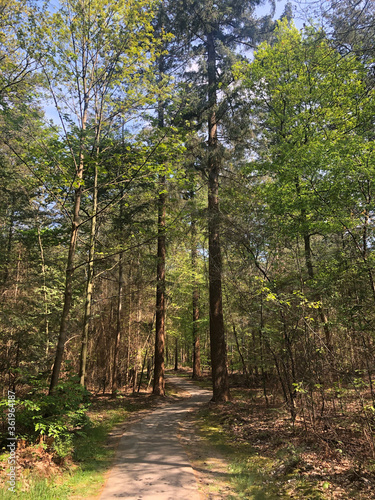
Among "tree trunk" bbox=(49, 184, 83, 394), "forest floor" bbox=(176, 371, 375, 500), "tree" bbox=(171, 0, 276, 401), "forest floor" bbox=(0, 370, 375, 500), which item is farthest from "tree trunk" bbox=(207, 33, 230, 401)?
"tree trunk" bbox=(49, 184, 83, 394)

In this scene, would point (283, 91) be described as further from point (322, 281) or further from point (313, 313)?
point (313, 313)

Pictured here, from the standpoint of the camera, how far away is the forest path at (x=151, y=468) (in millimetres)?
4301

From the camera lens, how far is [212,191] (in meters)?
11.0

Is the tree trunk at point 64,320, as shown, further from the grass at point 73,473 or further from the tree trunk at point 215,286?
the tree trunk at point 215,286

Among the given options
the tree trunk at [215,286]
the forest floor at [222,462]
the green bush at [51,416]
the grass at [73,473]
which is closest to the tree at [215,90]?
the tree trunk at [215,286]

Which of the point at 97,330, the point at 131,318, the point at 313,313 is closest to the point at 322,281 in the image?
the point at 313,313

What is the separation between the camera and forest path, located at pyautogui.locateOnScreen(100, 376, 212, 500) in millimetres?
4301

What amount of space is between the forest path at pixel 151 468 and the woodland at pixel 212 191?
122cm

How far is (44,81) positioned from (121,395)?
41.2 ft

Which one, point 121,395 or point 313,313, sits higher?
point 313,313

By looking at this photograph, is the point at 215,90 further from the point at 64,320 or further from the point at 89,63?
the point at 64,320

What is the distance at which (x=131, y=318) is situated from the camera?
15.3 metres

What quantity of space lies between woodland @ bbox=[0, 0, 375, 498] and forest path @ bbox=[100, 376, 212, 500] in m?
1.22

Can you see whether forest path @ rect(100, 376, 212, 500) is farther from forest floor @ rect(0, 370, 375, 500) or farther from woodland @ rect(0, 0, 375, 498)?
woodland @ rect(0, 0, 375, 498)
